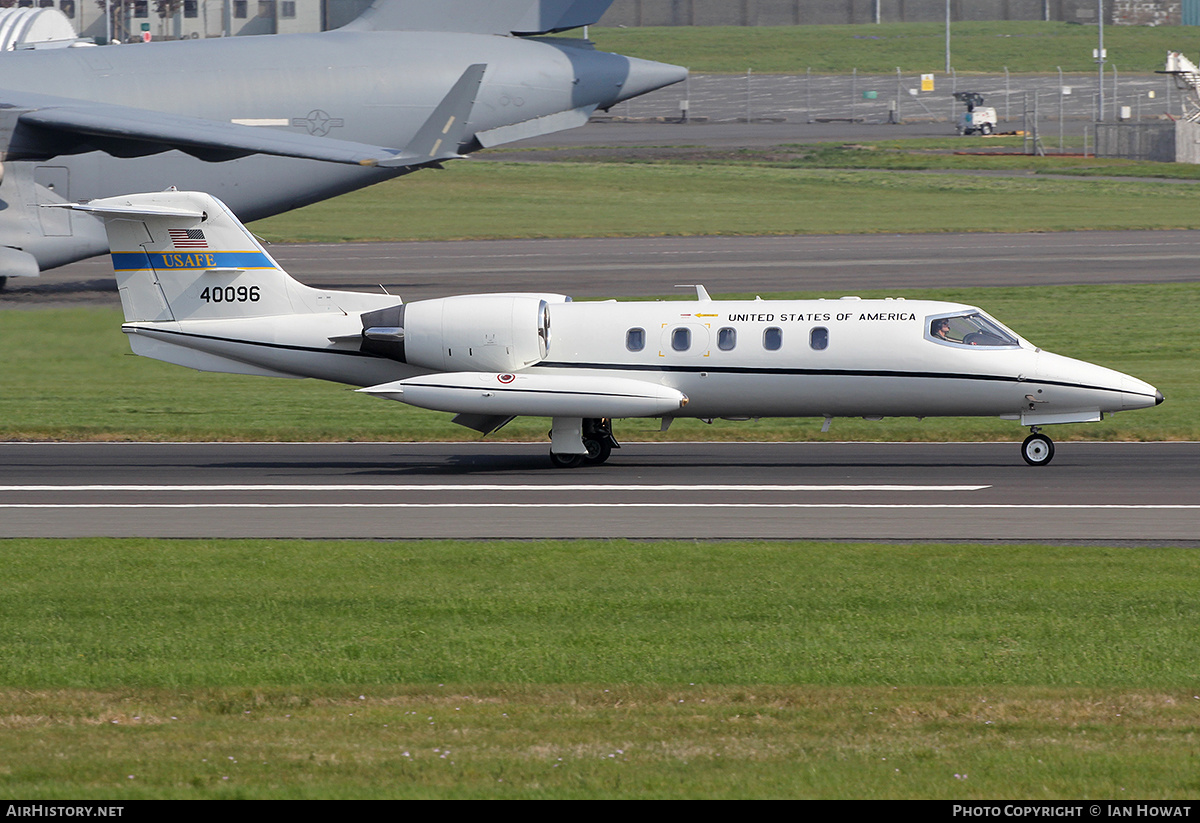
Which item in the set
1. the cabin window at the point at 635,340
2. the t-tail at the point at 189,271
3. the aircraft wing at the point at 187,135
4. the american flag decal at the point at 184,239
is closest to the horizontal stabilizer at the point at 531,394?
the cabin window at the point at 635,340

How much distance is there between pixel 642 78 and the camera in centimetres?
4891

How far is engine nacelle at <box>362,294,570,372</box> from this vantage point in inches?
1039

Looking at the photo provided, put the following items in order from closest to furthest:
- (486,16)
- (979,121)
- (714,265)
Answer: (486,16) < (714,265) < (979,121)

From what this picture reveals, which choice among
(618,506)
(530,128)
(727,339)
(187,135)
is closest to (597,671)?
(618,506)

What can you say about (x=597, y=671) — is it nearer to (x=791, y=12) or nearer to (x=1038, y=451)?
(x=1038, y=451)

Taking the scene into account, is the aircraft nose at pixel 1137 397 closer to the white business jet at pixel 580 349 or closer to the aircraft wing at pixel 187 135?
the white business jet at pixel 580 349

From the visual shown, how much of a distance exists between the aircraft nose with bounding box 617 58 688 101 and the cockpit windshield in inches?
969

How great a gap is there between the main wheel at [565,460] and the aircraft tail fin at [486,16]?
2445 centimetres

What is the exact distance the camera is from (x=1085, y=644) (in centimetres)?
1359

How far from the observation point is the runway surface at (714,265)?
47219 millimetres

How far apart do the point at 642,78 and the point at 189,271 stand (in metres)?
24.4

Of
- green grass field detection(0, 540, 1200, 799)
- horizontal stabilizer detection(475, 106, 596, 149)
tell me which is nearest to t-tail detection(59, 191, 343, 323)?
green grass field detection(0, 540, 1200, 799)

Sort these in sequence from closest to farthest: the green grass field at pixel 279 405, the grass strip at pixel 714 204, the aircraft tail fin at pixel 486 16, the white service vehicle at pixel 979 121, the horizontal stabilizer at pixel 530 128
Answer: the green grass field at pixel 279 405 → the horizontal stabilizer at pixel 530 128 → the aircraft tail fin at pixel 486 16 → the grass strip at pixel 714 204 → the white service vehicle at pixel 979 121

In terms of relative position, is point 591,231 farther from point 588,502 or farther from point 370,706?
point 370,706
